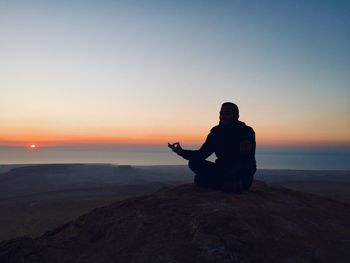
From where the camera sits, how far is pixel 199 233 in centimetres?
667

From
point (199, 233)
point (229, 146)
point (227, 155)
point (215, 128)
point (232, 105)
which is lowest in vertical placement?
point (199, 233)

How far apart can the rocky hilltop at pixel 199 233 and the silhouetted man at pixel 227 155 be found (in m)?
0.32

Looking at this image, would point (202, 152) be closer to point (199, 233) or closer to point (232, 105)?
point (232, 105)

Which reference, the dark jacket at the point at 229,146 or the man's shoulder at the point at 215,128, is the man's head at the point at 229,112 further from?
the man's shoulder at the point at 215,128

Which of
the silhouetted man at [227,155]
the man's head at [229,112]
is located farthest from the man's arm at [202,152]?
the man's head at [229,112]

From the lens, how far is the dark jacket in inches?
324

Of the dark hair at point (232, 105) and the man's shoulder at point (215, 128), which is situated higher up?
the dark hair at point (232, 105)

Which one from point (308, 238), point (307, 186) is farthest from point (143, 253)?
point (307, 186)

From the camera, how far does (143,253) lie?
21.3ft

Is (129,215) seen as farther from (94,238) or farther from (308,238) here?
(308,238)

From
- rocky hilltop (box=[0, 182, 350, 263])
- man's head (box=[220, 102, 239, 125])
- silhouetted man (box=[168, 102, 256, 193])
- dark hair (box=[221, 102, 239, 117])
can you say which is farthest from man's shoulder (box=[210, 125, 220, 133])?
rocky hilltop (box=[0, 182, 350, 263])

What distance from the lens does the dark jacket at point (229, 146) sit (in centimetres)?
822

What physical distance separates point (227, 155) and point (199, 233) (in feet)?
7.17

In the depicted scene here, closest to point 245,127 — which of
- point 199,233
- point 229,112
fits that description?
point 229,112
